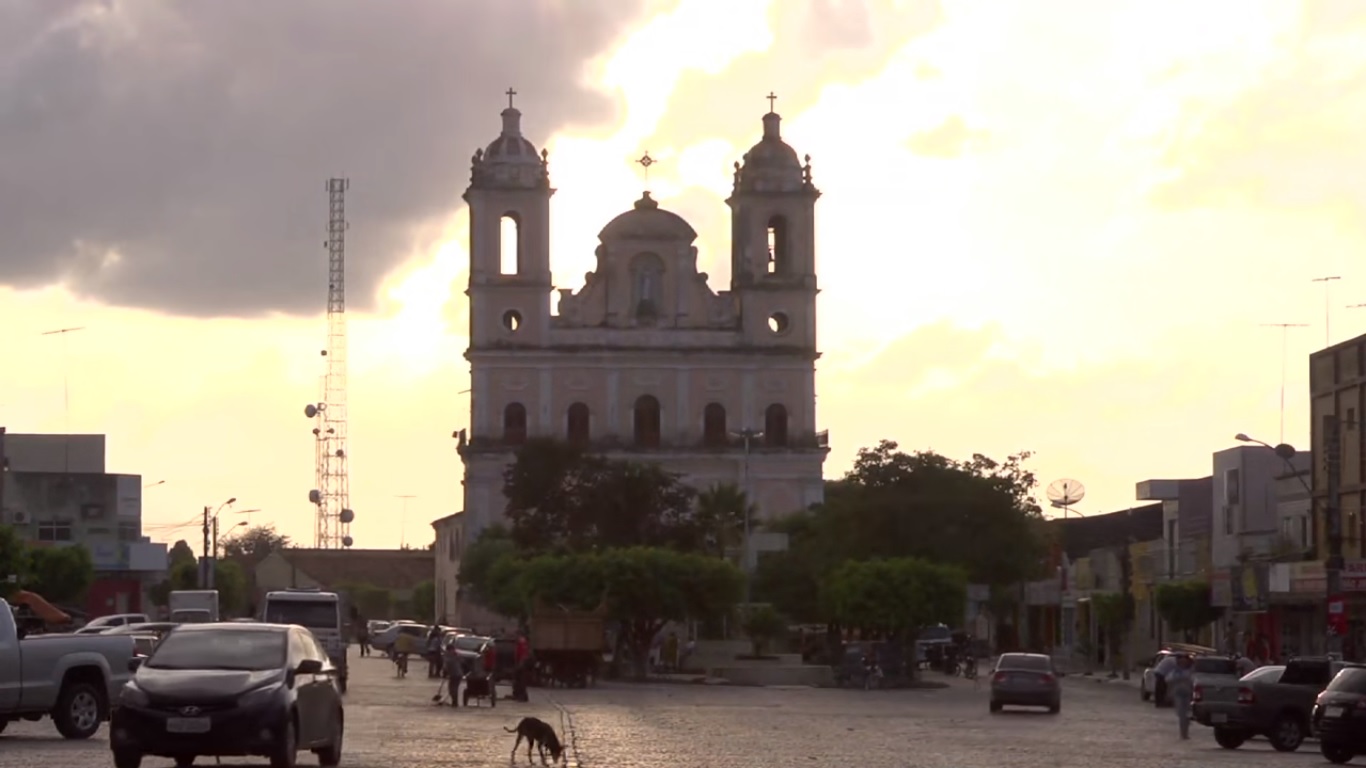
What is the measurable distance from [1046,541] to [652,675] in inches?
1163

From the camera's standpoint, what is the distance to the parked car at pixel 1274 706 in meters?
35.4

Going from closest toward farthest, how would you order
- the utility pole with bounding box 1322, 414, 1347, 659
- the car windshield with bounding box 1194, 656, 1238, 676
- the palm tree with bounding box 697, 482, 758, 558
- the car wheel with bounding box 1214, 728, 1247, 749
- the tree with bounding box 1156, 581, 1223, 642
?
the car wheel with bounding box 1214, 728, 1247, 749
the car windshield with bounding box 1194, 656, 1238, 676
the utility pole with bounding box 1322, 414, 1347, 659
the tree with bounding box 1156, 581, 1223, 642
the palm tree with bounding box 697, 482, 758, 558

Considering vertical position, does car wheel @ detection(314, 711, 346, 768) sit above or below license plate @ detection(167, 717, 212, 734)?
below

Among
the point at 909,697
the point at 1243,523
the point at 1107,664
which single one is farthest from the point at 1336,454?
the point at 1107,664

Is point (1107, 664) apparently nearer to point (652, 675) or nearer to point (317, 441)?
point (652, 675)

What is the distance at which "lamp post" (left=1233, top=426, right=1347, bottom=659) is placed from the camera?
52.2m

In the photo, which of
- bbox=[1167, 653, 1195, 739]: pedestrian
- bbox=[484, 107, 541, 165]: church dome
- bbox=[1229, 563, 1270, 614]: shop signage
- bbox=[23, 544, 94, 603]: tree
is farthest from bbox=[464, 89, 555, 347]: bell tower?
bbox=[1167, 653, 1195, 739]: pedestrian

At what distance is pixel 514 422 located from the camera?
117188 millimetres

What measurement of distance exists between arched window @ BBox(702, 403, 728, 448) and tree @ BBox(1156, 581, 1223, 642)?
44075mm

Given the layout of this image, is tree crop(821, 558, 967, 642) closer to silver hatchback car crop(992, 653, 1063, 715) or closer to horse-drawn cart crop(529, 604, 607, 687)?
horse-drawn cart crop(529, 604, 607, 687)

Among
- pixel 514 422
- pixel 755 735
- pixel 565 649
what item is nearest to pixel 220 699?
pixel 755 735

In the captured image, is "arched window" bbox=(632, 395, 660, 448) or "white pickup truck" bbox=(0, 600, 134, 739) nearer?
"white pickup truck" bbox=(0, 600, 134, 739)

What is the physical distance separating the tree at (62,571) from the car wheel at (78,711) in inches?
2178

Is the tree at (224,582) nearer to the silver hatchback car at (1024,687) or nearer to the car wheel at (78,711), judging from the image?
the silver hatchback car at (1024,687)
